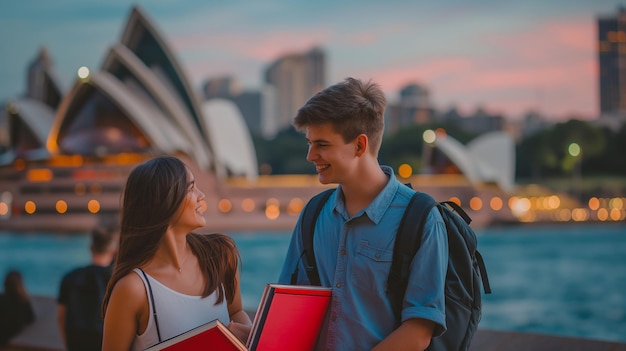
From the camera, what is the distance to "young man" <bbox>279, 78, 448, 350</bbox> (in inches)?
66.5

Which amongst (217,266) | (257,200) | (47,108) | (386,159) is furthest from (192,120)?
(217,266)

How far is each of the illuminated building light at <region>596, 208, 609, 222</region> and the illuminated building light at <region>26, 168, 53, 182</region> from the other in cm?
3165

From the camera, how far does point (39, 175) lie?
123ft

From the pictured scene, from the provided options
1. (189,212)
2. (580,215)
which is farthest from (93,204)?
(189,212)

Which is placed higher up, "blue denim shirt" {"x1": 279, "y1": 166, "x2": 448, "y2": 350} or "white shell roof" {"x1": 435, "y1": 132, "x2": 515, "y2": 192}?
"blue denim shirt" {"x1": 279, "y1": 166, "x2": 448, "y2": 350}

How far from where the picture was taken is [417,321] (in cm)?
169

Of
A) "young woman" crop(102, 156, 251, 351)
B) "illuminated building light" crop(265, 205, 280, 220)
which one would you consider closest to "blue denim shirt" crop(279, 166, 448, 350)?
"young woman" crop(102, 156, 251, 351)

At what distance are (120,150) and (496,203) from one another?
769 inches

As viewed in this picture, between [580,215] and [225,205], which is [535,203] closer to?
[580,215]

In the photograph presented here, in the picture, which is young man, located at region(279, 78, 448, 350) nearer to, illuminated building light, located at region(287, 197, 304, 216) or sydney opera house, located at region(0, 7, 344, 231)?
sydney opera house, located at region(0, 7, 344, 231)

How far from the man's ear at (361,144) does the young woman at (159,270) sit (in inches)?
16.2

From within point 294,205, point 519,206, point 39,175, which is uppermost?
point 39,175

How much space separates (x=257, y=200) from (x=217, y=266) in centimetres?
3681

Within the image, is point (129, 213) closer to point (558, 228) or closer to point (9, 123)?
point (9, 123)
